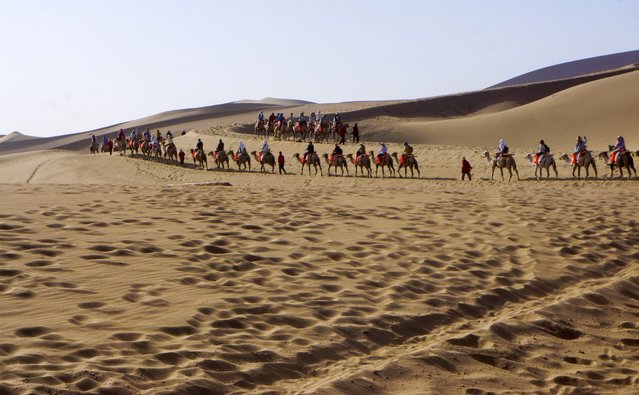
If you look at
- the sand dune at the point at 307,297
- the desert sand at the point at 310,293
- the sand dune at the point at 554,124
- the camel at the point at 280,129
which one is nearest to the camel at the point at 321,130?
the camel at the point at 280,129

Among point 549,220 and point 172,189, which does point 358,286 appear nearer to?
point 549,220

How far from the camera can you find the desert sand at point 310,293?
6.59m

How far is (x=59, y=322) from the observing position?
716cm

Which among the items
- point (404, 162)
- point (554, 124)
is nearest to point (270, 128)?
point (554, 124)

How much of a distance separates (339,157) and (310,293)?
24.6 m

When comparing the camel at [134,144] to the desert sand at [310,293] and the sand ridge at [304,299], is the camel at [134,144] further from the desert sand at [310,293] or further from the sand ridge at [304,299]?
the sand ridge at [304,299]

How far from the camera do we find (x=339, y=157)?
33188mm

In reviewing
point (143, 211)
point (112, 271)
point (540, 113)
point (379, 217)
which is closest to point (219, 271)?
point (112, 271)

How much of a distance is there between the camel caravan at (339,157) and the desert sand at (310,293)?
11821mm

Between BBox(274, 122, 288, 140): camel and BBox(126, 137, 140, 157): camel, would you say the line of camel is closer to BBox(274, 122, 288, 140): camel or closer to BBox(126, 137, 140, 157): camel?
BBox(126, 137, 140, 157): camel

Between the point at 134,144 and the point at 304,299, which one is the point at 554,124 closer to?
the point at 134,144

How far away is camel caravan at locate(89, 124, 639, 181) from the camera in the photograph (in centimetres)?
2875

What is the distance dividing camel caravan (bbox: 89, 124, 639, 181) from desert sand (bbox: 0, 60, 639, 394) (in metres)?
11.8

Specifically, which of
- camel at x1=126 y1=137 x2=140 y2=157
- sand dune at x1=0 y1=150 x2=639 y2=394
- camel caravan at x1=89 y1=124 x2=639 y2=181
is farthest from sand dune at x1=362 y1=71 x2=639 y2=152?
sand dune at x1=0 y1=150 x2=639 y2=394
